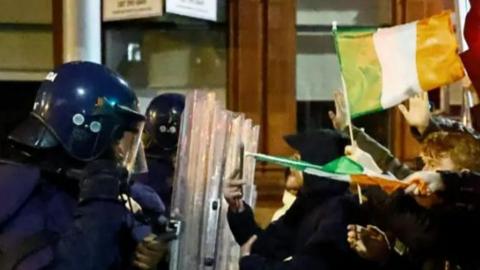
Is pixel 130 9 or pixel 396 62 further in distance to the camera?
pixel 130 9

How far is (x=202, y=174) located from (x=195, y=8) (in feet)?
14.3

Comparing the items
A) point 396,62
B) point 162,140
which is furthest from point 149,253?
point 162,140

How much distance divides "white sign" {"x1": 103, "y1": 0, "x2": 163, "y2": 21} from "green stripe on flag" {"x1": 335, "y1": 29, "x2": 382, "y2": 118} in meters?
4.70

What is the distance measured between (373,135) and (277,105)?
873 mm

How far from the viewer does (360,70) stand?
4133mm

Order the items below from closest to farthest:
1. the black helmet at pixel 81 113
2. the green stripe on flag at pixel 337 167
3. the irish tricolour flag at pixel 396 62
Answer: the green stripe on flag at pixel 337 167 < the black helmet at pixel 81 113 < the irish tricolour flag at pixel 396 62

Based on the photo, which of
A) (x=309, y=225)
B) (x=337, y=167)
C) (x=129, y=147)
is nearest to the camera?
(x=337, y=167)

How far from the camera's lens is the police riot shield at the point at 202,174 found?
4754 mm

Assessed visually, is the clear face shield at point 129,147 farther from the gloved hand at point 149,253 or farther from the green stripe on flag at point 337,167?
the green stripe on flag at point 337,167

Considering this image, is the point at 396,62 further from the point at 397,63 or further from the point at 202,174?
the point at 202,174

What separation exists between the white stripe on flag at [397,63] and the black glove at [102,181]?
3.39ft

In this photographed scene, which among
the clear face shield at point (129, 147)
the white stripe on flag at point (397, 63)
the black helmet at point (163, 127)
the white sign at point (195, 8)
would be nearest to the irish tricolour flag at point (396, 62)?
the white stripe on flag at point (397, 63)

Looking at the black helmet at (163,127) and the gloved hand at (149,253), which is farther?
the black helmet at (163,127)

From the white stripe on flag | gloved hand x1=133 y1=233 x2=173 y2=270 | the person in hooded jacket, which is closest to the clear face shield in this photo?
gloved hand x1=133 y1=233 x2=173 y2=270
